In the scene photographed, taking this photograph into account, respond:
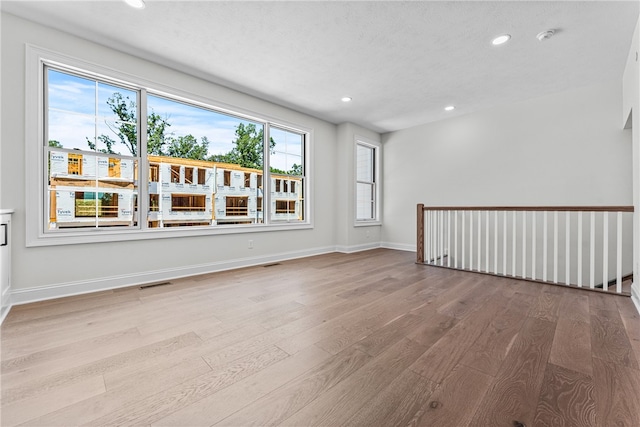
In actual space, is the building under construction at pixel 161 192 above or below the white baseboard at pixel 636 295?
above

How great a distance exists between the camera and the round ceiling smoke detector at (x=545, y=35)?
8.62 ft

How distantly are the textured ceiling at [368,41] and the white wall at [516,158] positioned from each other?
1.32 ft

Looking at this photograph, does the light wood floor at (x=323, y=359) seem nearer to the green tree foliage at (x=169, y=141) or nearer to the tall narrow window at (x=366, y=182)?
the green tree foliage at (x=169, y=141)

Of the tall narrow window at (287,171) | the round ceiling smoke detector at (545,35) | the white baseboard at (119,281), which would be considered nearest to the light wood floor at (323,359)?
the white baseboard at (119,281)

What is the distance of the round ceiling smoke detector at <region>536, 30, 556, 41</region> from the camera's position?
8.62ft

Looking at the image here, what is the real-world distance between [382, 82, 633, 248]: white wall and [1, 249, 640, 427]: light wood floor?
6.82ft

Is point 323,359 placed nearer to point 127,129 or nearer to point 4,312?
point 4,312

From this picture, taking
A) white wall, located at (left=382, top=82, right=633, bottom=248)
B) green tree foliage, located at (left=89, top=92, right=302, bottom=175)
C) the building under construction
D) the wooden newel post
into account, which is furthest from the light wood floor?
white wall, located at (left=382, top=82, right=633, bottom=248)

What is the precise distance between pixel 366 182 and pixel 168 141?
4009 millimetres

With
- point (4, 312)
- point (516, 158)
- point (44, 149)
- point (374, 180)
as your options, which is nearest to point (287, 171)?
point (374, 180)

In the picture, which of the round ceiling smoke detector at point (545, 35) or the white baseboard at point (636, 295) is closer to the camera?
the white baseboard at point (636, 295)

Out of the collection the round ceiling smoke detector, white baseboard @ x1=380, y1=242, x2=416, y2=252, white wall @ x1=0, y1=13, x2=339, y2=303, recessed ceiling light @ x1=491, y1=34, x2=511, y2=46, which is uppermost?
recessed ceiling light @ x1=491, y1=34, x2=511, y2=46

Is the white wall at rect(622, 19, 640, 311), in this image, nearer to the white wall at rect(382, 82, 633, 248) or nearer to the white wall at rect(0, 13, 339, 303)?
the white wall at rect(382, 82, 633, 248)

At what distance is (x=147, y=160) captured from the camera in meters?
3.22
